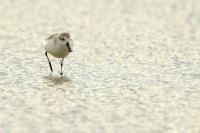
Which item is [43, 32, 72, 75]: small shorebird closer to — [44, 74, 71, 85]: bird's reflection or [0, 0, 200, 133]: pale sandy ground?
[44, 74, 71, 85]: bird's reflection

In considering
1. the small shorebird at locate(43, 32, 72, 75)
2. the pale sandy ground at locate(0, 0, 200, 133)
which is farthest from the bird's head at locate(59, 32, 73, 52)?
the pale sandy ground at locate(0, 0, 200, 133)

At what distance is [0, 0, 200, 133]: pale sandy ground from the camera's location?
10.8m

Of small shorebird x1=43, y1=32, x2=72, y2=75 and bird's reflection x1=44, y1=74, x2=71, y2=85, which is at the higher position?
small shorebird x1=43, y1=32, x2=72, y2=75

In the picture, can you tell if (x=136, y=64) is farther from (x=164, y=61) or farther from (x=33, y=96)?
(x=33, y=96)

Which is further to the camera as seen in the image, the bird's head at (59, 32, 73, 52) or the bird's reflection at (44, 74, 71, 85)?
the bird's head at (59, 32, 73, 52)

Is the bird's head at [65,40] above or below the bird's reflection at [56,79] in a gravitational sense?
above

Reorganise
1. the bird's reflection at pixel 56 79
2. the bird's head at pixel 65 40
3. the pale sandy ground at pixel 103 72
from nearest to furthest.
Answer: the pale sandy ground at pixel 103 72
the bird's reflection at pixel 56 79
the bird's head at pixel 65 40

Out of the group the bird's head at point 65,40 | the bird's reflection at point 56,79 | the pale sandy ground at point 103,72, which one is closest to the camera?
the pale sandy ground at point 103,72

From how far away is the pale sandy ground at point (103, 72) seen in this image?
35.4 ft

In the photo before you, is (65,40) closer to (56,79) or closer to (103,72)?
(56,79)

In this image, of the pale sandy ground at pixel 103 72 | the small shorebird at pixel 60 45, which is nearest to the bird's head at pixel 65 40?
the small shorebird at pixel 60 45

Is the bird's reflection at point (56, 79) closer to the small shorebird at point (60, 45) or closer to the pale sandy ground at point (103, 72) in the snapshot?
the pale sandy ground at point (103, 72)

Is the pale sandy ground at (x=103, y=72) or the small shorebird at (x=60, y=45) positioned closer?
the pale sandy ground at (x=103, y=72)

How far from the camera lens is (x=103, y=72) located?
14914 millimetres
